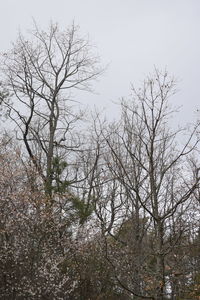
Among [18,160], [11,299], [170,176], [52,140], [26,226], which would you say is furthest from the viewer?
[52,140]

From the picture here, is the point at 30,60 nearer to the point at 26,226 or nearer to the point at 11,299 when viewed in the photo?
the point at 26,226

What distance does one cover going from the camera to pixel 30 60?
1669 centimetres

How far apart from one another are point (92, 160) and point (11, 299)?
891 cm

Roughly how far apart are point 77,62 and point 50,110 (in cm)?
247

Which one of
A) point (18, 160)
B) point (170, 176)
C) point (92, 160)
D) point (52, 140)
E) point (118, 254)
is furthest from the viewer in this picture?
point (92, 160)

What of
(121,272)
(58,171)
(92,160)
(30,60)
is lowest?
(121,272)

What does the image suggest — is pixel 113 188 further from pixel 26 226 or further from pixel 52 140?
pixel 26 226

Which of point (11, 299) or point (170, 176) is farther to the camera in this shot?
point (170, 176)

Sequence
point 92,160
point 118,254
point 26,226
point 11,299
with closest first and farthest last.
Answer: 1. point 11,299
2. point 26,226
3. point 118,254
4. point 92,160

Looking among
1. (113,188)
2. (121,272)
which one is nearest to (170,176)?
(113,188)

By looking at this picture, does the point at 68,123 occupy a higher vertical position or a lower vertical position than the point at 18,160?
higher

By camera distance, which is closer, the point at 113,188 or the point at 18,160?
the point at 18,160

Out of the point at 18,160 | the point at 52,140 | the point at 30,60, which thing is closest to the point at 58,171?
the point at 18,160

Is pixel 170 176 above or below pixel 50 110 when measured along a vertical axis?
below
